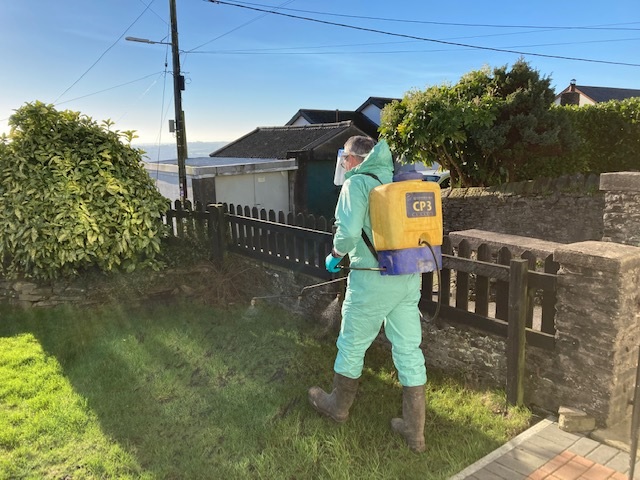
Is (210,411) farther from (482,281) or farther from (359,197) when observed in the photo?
(482,281)

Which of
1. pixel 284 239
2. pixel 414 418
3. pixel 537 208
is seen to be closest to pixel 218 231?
pixel 284 239

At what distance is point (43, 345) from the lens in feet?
17.5

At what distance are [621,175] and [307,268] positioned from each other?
14.6 ft

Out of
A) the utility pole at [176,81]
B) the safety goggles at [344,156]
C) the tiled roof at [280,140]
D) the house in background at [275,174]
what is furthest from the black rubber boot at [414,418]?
the tiled roof at [280,140]

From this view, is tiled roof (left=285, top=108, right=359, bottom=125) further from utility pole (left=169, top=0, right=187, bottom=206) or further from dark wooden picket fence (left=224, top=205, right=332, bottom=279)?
dark wooden picket fence (left=224, top=205, right=332, bottom=279)

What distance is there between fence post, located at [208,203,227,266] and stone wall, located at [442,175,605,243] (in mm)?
5565

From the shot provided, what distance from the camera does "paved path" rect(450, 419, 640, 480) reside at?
2.93 metres

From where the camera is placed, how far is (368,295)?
3.33 m

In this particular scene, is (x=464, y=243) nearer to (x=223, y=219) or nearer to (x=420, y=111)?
(x=223, y=219)

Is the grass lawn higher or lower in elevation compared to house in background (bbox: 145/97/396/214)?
lower

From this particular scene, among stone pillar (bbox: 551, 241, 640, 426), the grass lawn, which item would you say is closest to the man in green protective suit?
the grass lawn

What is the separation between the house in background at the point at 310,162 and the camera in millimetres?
12766

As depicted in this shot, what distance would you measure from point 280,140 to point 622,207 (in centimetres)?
1135

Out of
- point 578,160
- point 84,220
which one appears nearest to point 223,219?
point 84,220
